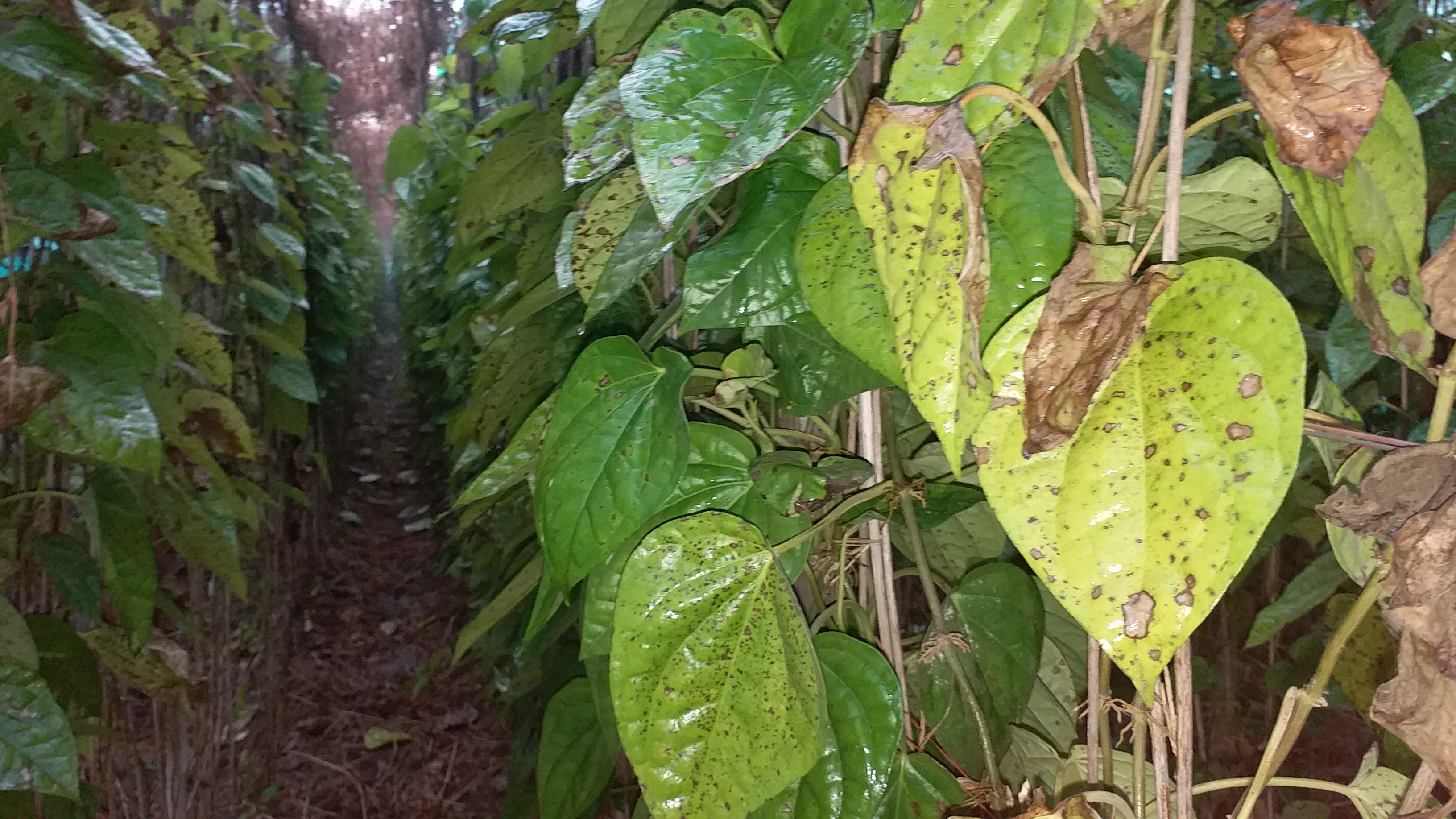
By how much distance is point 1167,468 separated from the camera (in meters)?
0.28

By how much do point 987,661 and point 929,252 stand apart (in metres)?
0.31

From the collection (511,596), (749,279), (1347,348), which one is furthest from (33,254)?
(1347,348)

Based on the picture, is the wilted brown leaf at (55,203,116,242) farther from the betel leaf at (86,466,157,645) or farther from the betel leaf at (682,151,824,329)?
the betel leaf at (682,151,824,329)

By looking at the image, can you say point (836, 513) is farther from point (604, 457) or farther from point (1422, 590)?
point (1422, 590)

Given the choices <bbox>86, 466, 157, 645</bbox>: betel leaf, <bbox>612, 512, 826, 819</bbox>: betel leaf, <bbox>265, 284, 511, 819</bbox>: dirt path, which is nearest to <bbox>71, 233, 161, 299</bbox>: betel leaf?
<bbox>86, 466, 157, 645</bbox>: betel leaf

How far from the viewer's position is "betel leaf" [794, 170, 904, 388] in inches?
15.1

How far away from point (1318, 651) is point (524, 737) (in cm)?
125

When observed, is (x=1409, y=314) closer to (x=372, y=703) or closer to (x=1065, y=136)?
(x=1065, y=136)

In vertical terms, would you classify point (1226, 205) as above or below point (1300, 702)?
above

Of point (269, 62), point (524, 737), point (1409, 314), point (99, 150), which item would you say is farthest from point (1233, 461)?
point (269, 62)

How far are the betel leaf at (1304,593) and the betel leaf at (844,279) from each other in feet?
1.52

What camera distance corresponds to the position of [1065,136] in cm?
43

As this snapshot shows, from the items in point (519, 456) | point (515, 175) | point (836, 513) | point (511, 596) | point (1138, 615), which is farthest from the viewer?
point (515, 175)

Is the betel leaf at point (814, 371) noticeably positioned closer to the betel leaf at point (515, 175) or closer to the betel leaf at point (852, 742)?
the betel leaf at point (852, 742)
